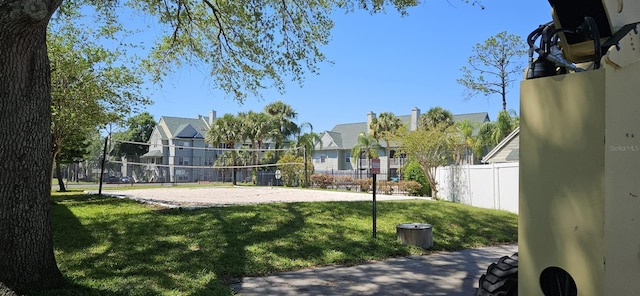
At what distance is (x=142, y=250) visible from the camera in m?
6.86

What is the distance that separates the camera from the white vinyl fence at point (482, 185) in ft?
Result: 47.4

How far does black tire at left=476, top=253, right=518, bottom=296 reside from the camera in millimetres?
2670

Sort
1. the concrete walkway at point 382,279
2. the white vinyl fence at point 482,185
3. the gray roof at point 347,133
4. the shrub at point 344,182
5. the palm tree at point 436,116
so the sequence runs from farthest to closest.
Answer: the gray roof at point 347,133, the palm tree at point 436,116, the shrub at point 344,182, the white vinyl fence at point 482,185, the concrete walkway at point 382,279

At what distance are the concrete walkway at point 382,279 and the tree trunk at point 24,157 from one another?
7.27 feet

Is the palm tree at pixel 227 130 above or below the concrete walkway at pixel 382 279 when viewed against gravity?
above

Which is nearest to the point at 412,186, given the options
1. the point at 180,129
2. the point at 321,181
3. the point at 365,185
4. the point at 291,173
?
the point at 365,185

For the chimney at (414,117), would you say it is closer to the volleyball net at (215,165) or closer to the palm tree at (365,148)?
the palm tree at (365,148)

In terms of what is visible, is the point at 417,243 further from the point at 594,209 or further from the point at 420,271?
the point at 594,209

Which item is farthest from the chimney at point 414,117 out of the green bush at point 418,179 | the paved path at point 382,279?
the paved path at point 382,279

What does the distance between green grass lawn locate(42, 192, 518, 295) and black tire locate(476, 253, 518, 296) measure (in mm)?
3301

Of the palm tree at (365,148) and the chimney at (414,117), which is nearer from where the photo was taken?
the palm tree at (365,148)

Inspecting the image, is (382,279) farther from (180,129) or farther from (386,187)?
(180,129)

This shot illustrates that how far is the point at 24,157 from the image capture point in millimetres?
4379

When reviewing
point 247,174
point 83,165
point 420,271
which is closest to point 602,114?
point 420,271
